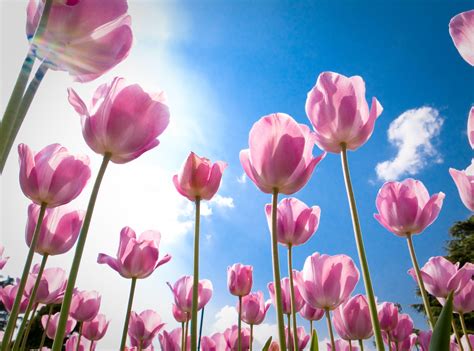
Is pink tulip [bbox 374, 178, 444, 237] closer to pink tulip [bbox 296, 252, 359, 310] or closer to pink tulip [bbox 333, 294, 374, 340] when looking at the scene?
pink tulip [bbox 296, 252, 359, 310]

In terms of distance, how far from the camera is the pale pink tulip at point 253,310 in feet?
9.22

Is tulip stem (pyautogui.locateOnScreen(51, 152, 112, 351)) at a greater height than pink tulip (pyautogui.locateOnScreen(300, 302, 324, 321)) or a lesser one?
lesser

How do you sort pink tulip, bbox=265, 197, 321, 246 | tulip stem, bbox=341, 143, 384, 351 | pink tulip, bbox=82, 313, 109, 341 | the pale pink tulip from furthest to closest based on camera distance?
pink tulip, bbox=82, 313, 109, 341, the pale pink tulip, pink tulip, bbox=265, 197, 321, 246, tulip stem, bbox=341, 143, 384, 351

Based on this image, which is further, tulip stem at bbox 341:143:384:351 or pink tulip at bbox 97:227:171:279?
pink tulip at bbox 97:227:171:279

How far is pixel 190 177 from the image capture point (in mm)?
1320

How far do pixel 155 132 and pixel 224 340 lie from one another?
7.91ft

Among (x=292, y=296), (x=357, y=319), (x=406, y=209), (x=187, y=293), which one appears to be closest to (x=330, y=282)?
(x=292, y=296)

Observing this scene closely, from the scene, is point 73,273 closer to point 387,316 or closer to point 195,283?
point 195,283

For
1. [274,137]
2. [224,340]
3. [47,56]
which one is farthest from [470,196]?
[224,340]

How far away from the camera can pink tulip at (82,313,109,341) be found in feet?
10.7

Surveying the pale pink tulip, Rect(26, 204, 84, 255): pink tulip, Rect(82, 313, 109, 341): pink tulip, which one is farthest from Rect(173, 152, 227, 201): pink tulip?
Rect(82, 313, 109, 341): pink tulip

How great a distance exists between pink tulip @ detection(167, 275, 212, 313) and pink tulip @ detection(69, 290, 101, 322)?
788mm

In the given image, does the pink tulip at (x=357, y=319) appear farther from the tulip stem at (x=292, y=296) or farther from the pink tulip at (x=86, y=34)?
the pink tulip at (x=86, y=34)

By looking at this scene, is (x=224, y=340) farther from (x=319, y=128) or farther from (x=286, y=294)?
(x=319, y=128)
